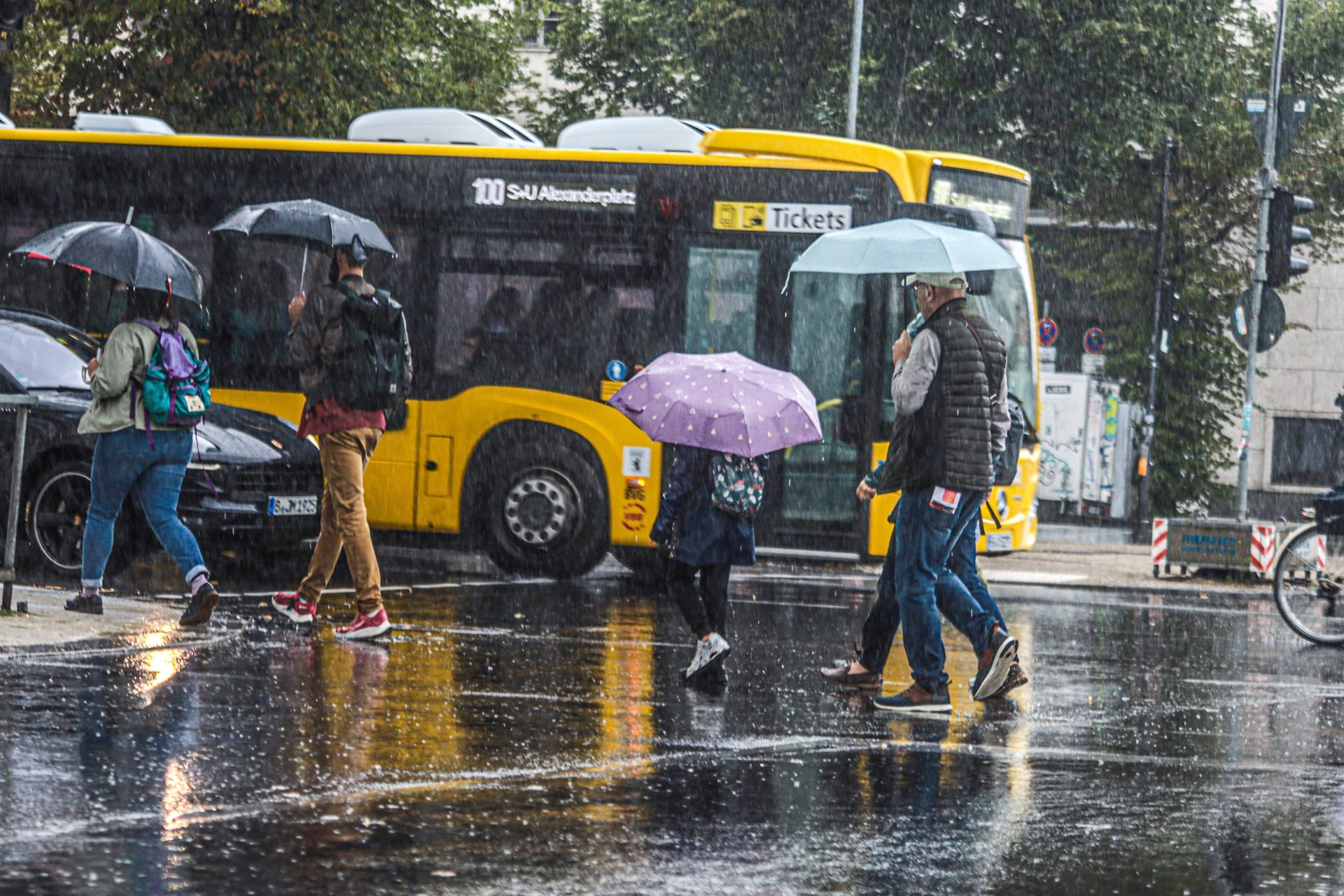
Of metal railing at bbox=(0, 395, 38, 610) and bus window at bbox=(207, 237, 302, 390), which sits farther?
bus window at bbox=(207, 237, 302, 390)

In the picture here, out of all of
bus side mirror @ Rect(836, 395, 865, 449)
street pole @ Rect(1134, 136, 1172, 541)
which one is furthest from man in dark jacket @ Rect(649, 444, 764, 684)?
street pole @ Rect(1134, 136, 1172, 541)

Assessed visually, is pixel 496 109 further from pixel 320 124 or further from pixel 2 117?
pixel 2 117

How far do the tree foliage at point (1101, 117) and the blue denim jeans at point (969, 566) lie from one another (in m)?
21.5

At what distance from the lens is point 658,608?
12617mm

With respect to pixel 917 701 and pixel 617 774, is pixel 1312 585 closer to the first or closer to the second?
pixel 917 701

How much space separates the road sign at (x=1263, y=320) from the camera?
62.1ft

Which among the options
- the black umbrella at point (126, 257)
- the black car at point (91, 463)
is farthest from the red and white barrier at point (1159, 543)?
the black umbrella at point (126, 257)

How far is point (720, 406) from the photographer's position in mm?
8828

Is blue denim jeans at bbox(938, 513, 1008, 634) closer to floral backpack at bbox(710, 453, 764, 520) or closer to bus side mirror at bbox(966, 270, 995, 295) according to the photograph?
floral backpack at bbox(710, 453, 764, 520)

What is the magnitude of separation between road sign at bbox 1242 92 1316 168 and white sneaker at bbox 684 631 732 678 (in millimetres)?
12255

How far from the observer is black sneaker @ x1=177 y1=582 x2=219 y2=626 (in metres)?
9.70

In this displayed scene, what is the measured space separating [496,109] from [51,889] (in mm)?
36040

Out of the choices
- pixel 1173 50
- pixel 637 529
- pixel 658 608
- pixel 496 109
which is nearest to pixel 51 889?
pixel 658 608

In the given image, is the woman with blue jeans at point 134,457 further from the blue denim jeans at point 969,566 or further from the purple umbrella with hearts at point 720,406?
the blue denim jeans at point 969,566
